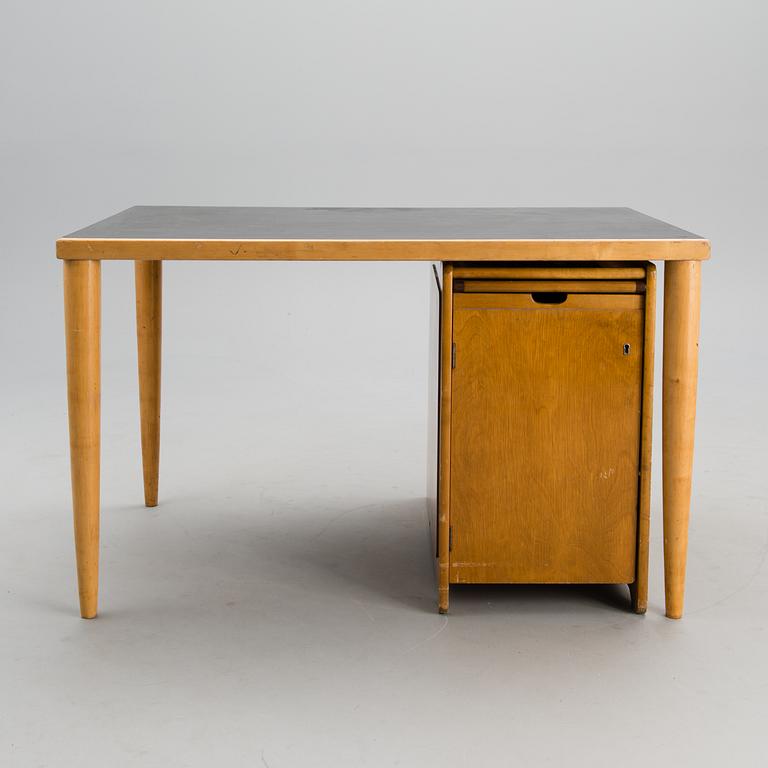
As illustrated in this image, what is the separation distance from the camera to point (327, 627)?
2654mm

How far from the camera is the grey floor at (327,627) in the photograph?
219cm

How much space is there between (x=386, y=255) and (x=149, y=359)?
1142 mm

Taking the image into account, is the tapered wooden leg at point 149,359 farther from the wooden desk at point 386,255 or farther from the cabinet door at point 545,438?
the cabinet door at point 545,438

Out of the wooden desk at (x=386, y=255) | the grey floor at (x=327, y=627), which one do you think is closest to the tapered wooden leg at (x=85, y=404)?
the wooden desk at (x=386, y=255)

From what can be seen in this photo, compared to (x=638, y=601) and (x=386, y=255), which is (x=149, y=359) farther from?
(x=638, y=601)

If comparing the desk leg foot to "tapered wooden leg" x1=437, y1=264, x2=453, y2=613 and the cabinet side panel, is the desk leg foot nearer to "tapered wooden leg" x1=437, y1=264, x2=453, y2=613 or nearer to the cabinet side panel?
the cabinet side panel

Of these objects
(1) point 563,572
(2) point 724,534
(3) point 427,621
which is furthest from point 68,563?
(2) point 724,534

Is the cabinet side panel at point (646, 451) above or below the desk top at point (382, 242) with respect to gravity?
below

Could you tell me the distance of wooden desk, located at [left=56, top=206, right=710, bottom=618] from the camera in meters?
2.49

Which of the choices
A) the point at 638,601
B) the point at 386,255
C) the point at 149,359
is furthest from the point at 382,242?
the point at 149,359

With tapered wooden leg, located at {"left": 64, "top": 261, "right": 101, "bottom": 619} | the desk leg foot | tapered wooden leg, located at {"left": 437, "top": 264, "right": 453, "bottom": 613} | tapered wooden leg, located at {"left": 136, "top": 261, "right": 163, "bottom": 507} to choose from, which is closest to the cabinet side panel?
the desk leg foot

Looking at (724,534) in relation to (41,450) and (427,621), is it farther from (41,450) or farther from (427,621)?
(41,450)

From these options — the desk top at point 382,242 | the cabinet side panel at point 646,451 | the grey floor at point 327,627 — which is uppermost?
the desk top at point 382,242

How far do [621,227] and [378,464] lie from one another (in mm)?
1362
